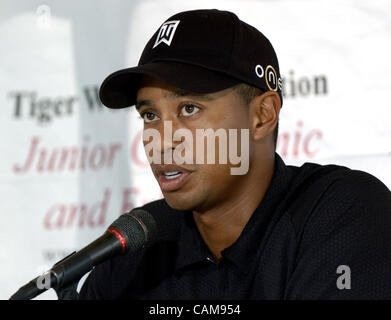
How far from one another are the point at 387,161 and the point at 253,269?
89 cm

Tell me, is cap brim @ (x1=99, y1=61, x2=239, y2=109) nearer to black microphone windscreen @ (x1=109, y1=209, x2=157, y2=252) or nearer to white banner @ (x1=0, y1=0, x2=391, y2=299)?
black microphone windscreen @ (x1=109, y1=209, x2=157, y2=252)

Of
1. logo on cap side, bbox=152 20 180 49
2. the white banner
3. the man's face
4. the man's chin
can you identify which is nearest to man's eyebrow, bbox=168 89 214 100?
the man's face

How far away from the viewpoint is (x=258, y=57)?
4.77ft

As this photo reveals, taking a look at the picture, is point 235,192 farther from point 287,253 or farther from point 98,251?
point 98,251

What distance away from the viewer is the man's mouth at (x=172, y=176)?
1375 millimetres

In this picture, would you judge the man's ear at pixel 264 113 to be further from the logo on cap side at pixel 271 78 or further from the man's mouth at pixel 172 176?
the man's mouth at pixel 172 176

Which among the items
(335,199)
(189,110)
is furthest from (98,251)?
(335,199)

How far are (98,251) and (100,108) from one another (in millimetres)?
1325

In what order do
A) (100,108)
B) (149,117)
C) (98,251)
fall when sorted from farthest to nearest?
1. (100,108)
2. (149,117)
3. (98,251)

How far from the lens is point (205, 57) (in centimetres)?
138

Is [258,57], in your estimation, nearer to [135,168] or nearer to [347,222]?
[347,222]

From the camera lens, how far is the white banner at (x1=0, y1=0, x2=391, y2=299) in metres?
2.10

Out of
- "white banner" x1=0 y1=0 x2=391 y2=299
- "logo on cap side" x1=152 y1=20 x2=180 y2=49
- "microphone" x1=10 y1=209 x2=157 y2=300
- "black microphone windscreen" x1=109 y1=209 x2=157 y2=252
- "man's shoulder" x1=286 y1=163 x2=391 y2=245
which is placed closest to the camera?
"microphone" x1=10 y1=209 x2=157 y2=300
